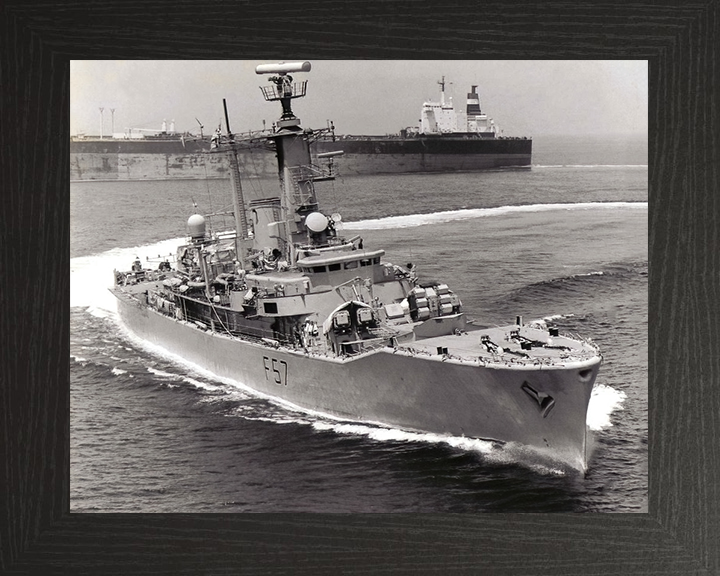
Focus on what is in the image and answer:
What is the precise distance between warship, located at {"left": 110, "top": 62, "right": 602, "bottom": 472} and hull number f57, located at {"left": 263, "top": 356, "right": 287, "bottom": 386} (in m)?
0.02

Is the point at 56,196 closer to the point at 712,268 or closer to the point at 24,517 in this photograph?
the point at 24,517

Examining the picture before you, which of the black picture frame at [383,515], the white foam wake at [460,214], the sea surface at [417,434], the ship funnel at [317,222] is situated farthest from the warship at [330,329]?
the black picture frame at [383,515]

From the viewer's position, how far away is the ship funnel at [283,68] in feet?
23.5

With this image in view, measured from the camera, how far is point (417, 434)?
8.63 m

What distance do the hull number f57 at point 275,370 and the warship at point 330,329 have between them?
0.02m

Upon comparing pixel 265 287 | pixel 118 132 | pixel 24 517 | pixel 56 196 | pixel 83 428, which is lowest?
pixel 24 517

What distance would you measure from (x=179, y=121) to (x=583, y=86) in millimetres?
3327

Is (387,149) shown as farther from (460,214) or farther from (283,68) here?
(283,68)

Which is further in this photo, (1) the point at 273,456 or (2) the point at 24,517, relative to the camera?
(1) the point at 273,456

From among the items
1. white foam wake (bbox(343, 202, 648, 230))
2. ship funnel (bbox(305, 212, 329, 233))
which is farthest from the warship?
white foam wake (bbox(343, 202, 648, 230))

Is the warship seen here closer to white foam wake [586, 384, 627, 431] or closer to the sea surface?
white foam wake [586, 384, 627, 431]

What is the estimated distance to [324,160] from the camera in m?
9.70

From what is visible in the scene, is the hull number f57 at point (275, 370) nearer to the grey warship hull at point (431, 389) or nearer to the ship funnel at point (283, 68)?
the grey warship hull at point (431, 389)

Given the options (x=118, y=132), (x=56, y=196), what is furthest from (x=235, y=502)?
(x=118, y=132)
